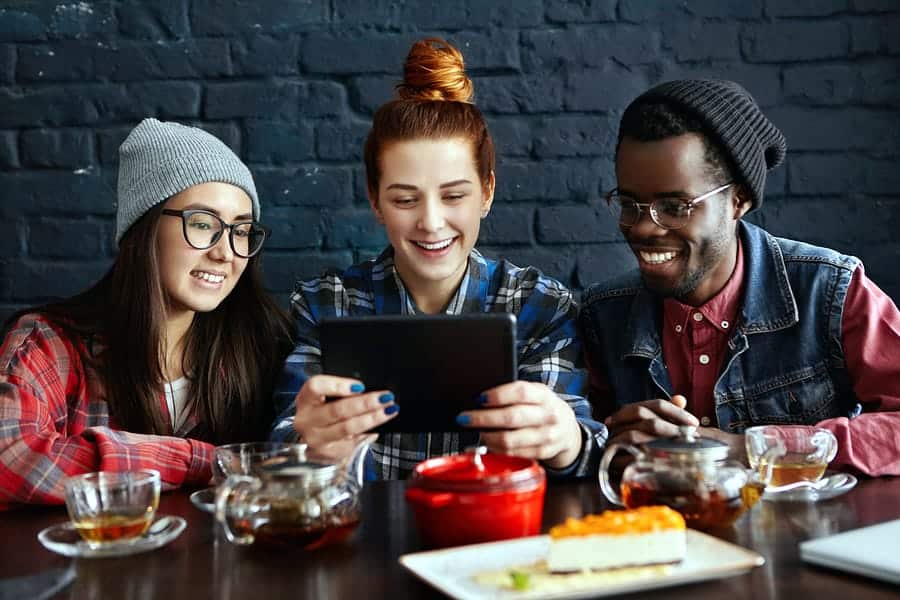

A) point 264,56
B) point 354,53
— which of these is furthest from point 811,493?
point 264,56

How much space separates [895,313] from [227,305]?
1.28 metres

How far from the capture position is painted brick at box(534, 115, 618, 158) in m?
2.13

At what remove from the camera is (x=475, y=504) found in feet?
3.39

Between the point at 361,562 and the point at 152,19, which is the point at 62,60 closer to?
the point at 152,19

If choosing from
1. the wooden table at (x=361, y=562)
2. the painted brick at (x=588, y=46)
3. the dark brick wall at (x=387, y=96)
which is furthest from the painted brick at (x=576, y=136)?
the wooden table at (x=361, y=562)

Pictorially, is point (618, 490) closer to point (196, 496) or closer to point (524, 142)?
point (196, 496)

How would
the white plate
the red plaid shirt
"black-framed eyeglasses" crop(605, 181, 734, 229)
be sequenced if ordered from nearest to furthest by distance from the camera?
the white plate < the red plaid shirt < "black-framed eyeglasses" crop(605, 181, 734, 229)

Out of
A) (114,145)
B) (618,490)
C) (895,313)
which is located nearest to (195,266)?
(114,145)

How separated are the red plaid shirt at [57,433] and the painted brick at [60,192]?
0.45 m

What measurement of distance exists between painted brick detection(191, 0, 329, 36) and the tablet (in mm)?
1090

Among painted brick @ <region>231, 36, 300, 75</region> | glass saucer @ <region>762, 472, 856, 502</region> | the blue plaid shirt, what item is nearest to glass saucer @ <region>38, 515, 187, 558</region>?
the blue plaid shirt

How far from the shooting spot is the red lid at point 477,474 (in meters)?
1.04

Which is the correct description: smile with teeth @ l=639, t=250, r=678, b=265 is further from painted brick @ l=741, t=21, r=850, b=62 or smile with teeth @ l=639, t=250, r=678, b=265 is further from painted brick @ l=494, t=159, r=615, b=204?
painted brick @ l=741, t=21, r=850, b=62

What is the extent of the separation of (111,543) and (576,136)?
1385 millimetres
